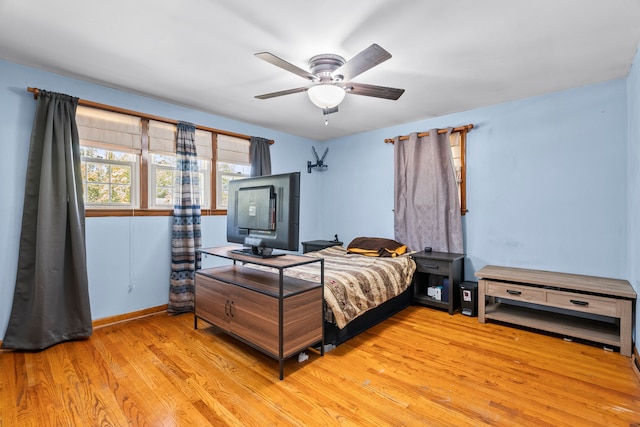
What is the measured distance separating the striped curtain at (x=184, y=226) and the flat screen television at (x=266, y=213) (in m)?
0.94

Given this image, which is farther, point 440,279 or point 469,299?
point 440,279

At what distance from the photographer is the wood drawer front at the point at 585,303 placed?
243 cm

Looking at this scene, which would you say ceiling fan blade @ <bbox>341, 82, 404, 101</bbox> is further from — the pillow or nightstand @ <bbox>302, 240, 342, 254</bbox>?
nightstand @ <bbox>302, 240, 342, 254</bbox>

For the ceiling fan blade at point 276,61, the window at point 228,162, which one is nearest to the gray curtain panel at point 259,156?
the window at point 228,162

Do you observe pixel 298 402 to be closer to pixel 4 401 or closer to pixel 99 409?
pixel 99 409

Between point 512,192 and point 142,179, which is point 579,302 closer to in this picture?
point 512,192

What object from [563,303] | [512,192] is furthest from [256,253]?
[512,192]

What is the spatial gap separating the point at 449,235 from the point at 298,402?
2723mm

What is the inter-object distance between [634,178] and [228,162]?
4028 mm

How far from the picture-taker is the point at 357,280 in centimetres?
276

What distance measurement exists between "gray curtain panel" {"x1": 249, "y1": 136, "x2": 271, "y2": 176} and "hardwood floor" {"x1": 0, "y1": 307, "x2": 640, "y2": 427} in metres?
2.20

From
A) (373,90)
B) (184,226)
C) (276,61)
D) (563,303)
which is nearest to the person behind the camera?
(276,61)

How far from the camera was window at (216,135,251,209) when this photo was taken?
12.6 feet

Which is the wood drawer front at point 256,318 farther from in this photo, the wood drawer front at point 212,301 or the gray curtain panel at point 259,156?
the gray curtain panel at point 259,156
